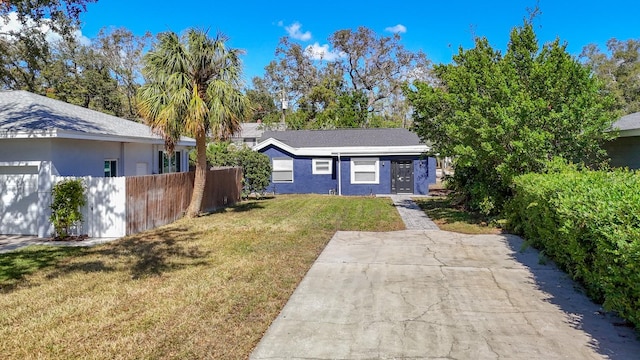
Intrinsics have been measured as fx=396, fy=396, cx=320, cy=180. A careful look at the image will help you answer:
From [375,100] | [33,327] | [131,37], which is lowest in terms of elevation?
[33,327]

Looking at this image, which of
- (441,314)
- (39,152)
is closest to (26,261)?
(39,152)

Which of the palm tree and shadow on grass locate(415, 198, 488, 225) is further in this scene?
shadow on grass locate(415, 198, 488, 225)

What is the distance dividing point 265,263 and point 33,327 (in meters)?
3.64

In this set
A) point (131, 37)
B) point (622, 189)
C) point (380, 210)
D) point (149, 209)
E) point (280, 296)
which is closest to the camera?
point (622, 189)

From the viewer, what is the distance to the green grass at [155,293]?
4.18m

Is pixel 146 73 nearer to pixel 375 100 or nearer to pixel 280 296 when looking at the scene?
pixel 280 296

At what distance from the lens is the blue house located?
2211 cm

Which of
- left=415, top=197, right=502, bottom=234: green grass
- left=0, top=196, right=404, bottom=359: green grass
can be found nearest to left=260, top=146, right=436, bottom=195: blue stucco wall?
left=415, top=197, right=502, bottom=234: green grass

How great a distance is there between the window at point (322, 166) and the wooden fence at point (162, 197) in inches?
296

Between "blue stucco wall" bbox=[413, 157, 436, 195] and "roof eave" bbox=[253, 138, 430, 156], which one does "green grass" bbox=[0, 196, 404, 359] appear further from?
"blue stucco wall" bbox=[413, 157, 436, 195]

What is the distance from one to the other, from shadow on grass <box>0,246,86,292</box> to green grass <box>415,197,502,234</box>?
9.27m

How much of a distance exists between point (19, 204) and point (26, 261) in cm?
362

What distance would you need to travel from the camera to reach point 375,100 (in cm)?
4591

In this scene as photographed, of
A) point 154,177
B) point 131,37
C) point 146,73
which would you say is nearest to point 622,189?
point 154,177
